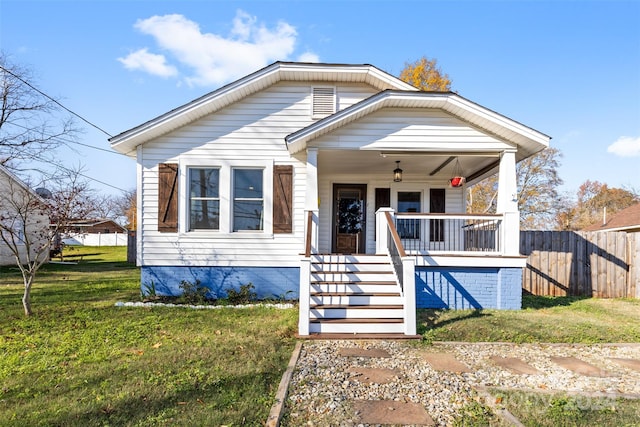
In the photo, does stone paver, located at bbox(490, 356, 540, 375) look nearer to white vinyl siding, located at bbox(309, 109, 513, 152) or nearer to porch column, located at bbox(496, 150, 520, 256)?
porch column, located at bbox(496, 150, 520, 256)

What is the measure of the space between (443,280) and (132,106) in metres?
12.7

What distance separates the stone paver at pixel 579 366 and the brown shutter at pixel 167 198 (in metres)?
7.37

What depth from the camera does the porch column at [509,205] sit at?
701 centimetres

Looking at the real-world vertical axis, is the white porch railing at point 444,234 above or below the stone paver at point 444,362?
above

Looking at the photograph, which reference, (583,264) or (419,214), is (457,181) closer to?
(419,214)

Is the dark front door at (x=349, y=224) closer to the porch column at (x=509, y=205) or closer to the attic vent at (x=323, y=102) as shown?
the attic vent at (x=323, y=102)

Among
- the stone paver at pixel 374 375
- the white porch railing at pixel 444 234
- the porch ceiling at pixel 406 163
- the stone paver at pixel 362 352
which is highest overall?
the porch ceiling at pixel 406 163

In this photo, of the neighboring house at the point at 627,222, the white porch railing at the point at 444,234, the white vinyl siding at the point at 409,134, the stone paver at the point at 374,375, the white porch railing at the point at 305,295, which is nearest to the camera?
the stone paver at the point at 374,375

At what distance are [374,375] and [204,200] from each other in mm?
5700

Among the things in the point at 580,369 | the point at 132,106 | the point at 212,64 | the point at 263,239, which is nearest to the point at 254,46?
the point at 212,64

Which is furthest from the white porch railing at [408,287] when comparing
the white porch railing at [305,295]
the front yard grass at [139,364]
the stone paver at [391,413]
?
the stone paver at [391,413]

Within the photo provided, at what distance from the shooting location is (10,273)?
12875 mm

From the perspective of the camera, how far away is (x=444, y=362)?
13.8 ft

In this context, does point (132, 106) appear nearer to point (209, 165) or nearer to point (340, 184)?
point (209, 165)
